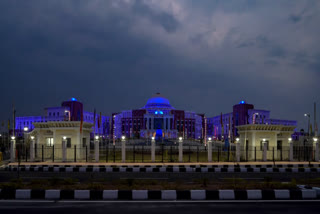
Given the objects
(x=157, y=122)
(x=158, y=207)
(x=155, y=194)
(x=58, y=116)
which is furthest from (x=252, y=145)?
(x=58, y=116)

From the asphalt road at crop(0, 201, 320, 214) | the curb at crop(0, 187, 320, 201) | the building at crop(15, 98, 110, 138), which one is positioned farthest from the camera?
the building at crop(15, 98, 110, 138)

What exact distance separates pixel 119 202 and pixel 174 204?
1.61 m

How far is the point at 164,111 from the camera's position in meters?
116

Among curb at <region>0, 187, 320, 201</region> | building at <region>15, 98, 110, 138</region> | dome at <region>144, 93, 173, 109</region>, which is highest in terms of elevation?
dome at <region>144, 93, 173, 109</region>

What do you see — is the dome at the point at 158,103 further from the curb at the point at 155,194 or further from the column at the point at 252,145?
the curb at the point at 155,194

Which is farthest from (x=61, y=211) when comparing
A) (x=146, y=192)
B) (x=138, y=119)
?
(x=138, y=119)

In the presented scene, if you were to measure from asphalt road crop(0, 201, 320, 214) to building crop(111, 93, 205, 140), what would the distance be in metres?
97.7

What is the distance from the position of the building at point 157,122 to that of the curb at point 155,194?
96685mm

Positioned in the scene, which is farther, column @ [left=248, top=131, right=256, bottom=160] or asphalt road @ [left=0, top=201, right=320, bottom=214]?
column @ [left=248, top=131, right=256, bottom=160]

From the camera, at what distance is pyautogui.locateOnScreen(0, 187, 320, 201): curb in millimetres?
8773

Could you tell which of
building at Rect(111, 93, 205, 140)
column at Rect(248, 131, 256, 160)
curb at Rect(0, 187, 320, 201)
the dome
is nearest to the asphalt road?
curb at Rect(0, 187, 320, 201)

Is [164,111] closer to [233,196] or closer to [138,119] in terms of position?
[138,119]

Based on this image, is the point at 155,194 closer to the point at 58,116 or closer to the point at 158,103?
the point at 58,116

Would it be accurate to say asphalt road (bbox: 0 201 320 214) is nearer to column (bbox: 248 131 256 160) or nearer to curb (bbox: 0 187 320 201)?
curb (bbox: 0 187 320 201)
